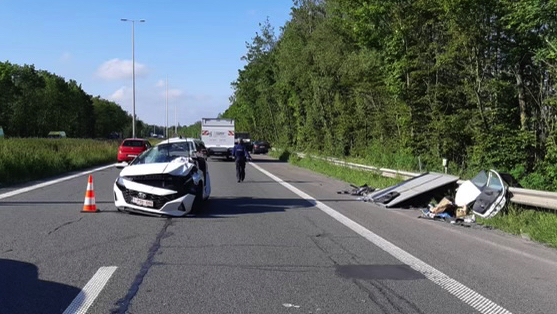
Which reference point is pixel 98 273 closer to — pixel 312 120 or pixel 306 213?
pixel 306 213

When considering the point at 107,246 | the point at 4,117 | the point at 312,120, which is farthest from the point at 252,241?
the point at 4,117

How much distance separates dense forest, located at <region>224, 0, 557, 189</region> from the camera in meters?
19.5

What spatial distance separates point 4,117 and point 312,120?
72778 millimetres

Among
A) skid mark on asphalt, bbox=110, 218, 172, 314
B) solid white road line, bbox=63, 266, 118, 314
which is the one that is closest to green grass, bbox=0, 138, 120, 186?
skid mark on asphalt, bbox=110, 218, 172, 314

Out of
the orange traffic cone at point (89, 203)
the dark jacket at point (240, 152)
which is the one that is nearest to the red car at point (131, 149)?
the dark jacket at point (240, 152)

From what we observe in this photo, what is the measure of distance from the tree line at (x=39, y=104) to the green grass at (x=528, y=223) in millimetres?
97249

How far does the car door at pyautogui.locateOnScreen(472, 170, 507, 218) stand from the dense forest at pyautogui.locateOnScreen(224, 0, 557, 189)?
6.46m

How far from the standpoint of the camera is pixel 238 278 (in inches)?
247

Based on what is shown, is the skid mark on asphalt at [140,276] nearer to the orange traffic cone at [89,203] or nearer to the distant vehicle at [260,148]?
the orange traffic cone at [89,203]

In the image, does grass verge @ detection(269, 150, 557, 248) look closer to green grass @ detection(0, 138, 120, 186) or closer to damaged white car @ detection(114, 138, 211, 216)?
damaged white car @ detection(114, 138, 211, 216)

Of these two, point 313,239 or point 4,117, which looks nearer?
point 313,239

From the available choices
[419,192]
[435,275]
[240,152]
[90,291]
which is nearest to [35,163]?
[240,152]

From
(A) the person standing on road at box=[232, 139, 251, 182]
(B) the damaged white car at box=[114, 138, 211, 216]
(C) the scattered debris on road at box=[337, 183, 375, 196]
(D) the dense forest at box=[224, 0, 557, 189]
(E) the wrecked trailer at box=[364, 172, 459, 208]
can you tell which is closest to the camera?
(B) the damaged white car at box=[114, 138, 211, 216]

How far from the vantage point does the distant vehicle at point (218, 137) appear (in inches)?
1593
